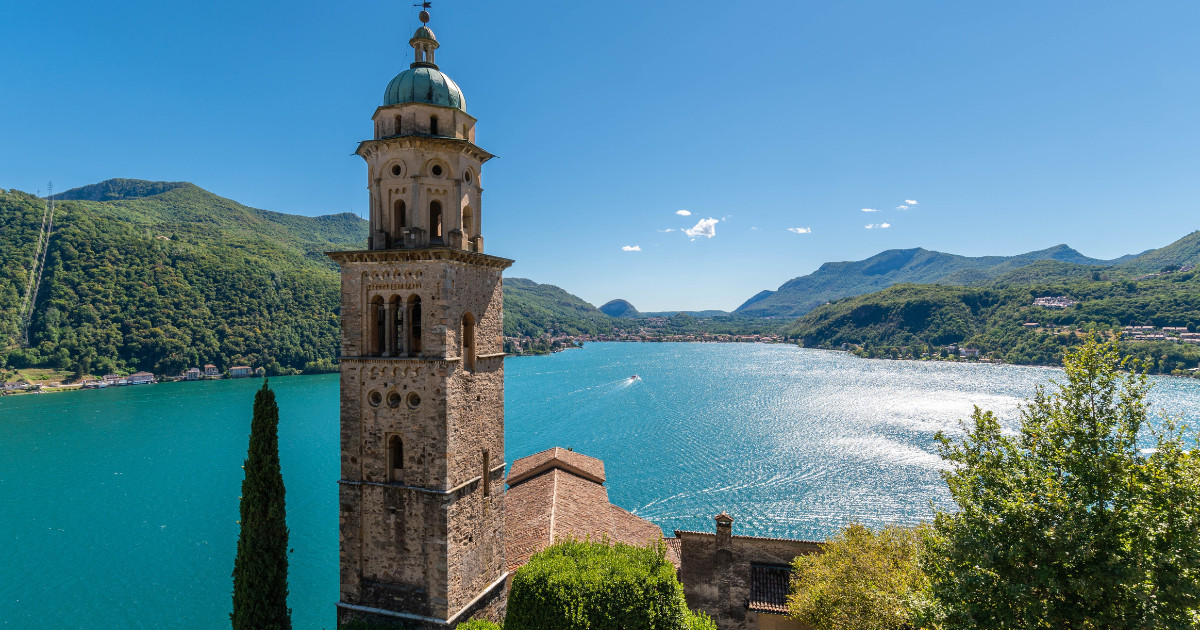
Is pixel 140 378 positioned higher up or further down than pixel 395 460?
further down

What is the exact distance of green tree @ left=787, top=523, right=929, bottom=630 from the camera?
53.6 ft

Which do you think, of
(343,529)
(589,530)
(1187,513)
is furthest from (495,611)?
(1187,513)

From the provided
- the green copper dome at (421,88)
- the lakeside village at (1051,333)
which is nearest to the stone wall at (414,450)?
the green copper dome at (421,88)

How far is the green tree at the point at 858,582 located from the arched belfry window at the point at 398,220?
17.3 meters

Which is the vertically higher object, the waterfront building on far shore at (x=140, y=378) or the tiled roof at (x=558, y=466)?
the waterfront building on far shore at (x=140, y=378)

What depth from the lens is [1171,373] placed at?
Answer: 10119 cm

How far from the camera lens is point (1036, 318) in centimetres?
14250

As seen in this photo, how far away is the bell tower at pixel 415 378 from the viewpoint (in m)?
15.4

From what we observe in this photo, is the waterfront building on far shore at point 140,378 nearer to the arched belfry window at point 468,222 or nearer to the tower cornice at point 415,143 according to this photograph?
the tower cornice at point 415,143

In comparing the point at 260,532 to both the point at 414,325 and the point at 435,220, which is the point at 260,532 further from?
the point at 435,220

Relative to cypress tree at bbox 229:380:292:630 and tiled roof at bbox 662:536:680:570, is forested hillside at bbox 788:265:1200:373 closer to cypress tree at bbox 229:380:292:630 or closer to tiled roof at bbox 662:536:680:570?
tiled roof at bbox 662:536:680:570

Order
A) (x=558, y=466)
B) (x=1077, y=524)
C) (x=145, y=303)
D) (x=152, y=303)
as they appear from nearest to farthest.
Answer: (x=1077, y=524) → (x=558, y=466) → (x=145, y=303) → (x=152, y=303)

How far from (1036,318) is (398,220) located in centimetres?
17554

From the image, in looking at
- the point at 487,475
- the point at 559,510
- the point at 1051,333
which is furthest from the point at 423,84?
the point at 1051,333
